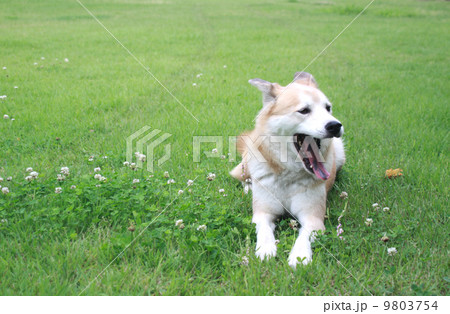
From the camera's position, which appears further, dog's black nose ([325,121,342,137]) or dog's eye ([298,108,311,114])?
dog's eye ([298,108,311,114])

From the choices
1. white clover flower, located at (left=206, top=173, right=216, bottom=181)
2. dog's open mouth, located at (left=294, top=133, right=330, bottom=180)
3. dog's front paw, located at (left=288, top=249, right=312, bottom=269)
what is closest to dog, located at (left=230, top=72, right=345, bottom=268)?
dog's open mouth, located at (left=294, top=133, right=330, bottom=180)

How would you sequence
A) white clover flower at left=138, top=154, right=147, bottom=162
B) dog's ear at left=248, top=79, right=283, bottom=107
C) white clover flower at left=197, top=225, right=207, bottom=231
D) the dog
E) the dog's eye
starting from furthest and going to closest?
1. white clover flower at left=138, top=154, right=147, bottom=162
2. dog's ear at left=248, top=79, right=283, bottom=107
3. the dog's eye
4. the dog
5. white clover flower at left=197, top=225, right=207, bottom=231

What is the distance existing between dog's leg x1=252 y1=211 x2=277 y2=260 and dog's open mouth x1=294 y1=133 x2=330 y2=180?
560 mm

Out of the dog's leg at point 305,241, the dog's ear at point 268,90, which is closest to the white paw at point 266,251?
the dog's leg at point 305,241

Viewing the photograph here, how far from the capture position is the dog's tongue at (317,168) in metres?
3.16

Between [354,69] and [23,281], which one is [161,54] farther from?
[23,281]

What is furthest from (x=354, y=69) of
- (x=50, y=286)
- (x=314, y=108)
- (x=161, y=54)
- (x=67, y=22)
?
(x=67, y=22)

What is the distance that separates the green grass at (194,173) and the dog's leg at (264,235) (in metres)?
0.08

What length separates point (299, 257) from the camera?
101 inches

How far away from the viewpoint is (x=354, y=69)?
349 inches

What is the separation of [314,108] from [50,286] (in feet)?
7.88

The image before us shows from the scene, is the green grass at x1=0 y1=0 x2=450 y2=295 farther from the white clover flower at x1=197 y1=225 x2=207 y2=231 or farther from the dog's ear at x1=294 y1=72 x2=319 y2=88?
the dog's ear at x1=294 y1=72 x2=319 y2=88

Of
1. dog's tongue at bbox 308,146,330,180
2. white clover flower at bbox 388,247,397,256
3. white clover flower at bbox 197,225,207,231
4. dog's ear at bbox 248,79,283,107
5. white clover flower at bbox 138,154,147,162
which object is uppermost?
dog's ear at bbox 248,79,283,107

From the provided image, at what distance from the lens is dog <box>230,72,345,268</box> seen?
3.10 m
